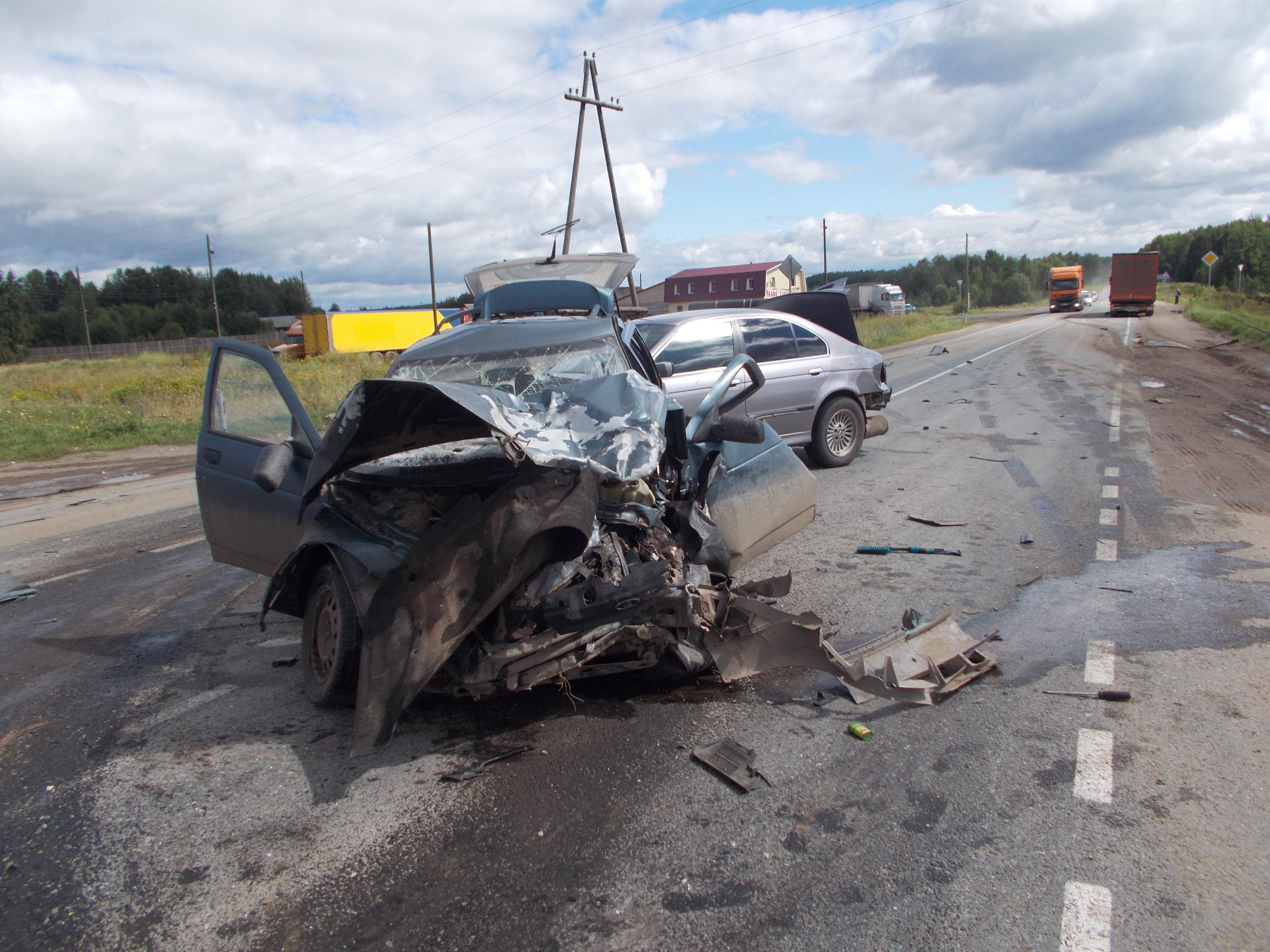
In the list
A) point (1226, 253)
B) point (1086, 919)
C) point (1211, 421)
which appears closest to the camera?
point (1086, 919)

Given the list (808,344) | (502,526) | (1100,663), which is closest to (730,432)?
(502,526)

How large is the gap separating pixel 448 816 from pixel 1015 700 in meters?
2.61

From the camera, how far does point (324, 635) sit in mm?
4070

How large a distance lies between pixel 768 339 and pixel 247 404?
5.94 m

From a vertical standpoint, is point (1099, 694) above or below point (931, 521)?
below

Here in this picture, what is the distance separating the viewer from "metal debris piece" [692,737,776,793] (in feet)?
10.6

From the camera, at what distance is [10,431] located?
51.0 feet

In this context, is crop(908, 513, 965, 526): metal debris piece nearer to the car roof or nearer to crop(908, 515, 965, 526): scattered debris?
crop(908, 515, 965, 526): scattered debris

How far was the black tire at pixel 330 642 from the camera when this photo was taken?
3754mm

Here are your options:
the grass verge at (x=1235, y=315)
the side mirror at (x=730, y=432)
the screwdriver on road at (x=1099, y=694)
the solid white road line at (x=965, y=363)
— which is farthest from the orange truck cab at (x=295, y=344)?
the screwdriver on road at (x=1099, y=694)

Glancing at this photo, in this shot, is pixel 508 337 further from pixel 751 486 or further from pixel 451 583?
pixel 451 583

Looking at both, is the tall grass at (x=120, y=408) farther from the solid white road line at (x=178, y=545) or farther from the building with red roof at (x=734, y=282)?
the building with red roof at (x=734, y=282)

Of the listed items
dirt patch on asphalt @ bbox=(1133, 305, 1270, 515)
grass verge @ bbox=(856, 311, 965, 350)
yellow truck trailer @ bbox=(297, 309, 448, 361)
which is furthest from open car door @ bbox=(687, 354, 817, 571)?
yellow truck trailer @ bbox=(297, 309, 448, 361)

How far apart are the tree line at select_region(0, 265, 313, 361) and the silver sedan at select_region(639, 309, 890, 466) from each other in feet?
262
